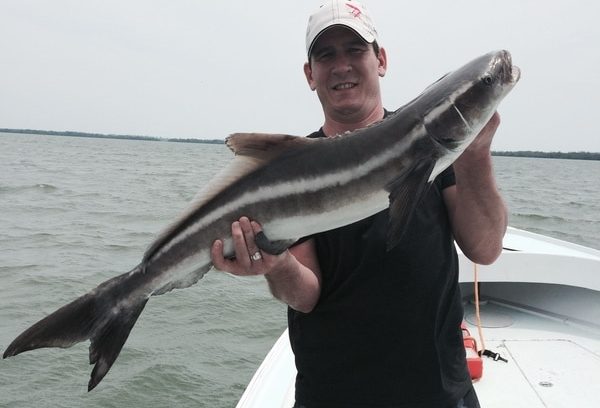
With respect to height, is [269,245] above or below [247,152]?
below

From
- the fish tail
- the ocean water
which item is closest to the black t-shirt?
the fish tail

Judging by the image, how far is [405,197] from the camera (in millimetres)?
2438

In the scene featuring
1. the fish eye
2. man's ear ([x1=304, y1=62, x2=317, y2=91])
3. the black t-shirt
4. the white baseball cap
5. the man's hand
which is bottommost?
the black t-shirt

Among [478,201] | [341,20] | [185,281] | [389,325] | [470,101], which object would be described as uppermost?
[341,20]

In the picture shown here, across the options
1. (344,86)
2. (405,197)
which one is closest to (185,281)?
(405,197)

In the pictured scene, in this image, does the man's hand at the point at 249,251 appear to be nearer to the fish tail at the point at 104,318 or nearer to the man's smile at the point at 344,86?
the fish tail at the point at 104,318

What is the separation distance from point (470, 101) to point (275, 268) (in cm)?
131

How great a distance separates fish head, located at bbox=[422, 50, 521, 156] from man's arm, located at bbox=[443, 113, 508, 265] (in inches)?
2.8

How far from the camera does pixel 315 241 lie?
2.95 m

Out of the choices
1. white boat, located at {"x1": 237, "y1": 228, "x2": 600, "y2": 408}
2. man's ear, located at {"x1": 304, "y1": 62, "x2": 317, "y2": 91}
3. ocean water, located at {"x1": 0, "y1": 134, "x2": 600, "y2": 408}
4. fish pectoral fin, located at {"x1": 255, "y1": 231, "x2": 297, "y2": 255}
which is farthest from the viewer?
ocean water, located at {"x1": 0, "y1": 134, "x2": 600, "y2": 408}

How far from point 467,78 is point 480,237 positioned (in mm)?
843

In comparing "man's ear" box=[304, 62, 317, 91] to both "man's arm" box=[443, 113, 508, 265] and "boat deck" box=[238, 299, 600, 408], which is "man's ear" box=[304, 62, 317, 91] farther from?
"boat deck" box=[238, 299, 600, 408]

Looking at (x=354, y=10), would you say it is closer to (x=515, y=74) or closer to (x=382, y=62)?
(x=382, y=62)

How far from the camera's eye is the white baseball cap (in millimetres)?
2922
